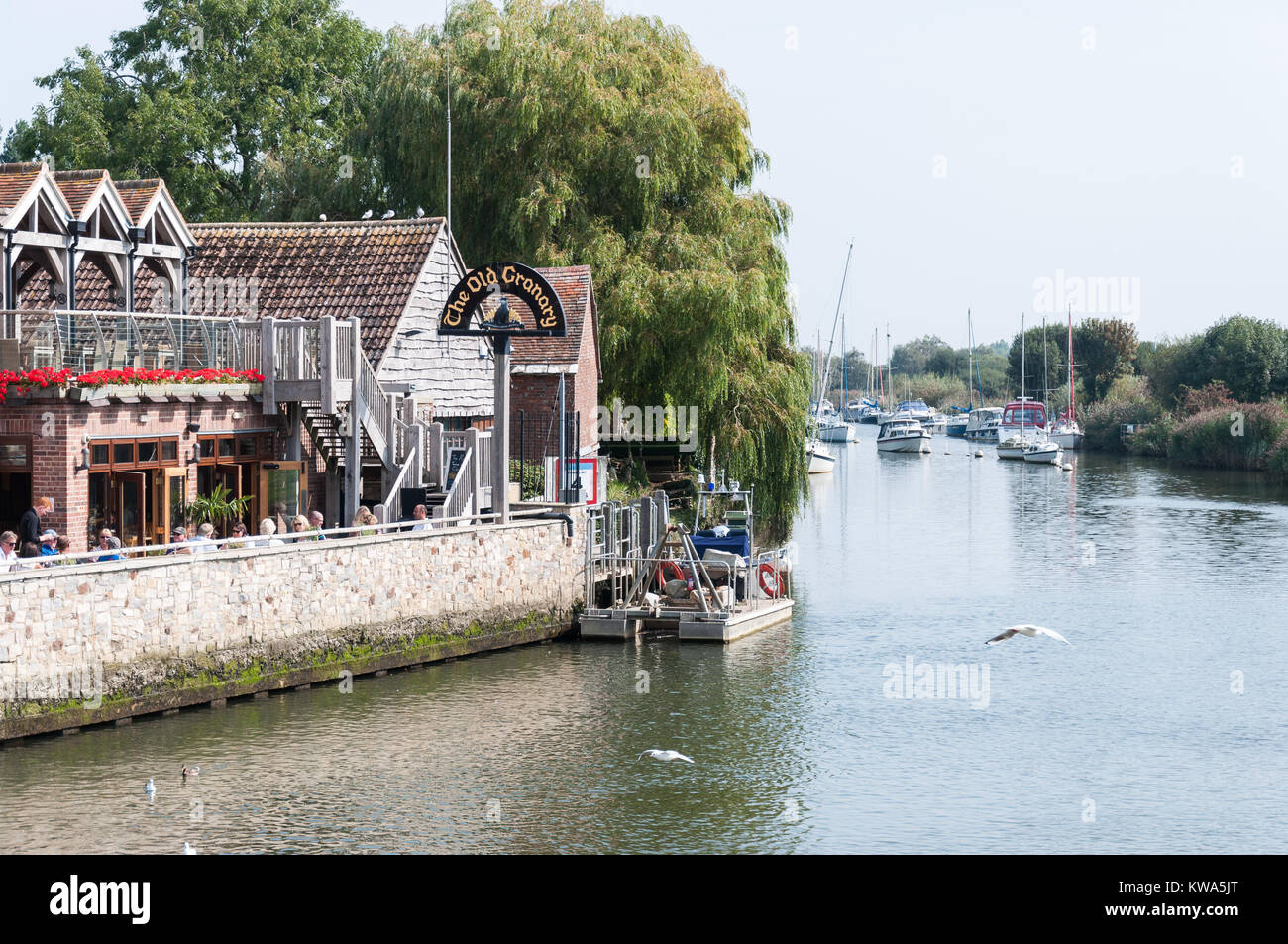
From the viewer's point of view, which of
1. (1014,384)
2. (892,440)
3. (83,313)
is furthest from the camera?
(1014,384)

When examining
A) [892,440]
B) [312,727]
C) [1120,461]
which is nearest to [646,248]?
[312,727]

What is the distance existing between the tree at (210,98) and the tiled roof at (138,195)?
2462cm

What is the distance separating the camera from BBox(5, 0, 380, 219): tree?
181 ft

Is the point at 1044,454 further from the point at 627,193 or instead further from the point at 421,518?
the point at 421,518

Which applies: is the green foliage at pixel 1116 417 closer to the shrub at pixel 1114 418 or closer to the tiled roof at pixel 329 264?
the shrub at pixel 1114 418

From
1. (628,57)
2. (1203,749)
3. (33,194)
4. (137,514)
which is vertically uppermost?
(628,57)

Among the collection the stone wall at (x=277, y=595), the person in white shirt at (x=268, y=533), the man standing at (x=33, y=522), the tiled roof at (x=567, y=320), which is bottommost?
the stone wall at (x=277, y=595)

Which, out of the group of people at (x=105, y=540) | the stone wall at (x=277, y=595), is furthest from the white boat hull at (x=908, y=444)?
the group of people at (x=105, y=540)

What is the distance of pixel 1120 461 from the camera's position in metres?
95.8

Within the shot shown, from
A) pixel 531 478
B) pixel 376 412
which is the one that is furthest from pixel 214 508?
pixel 531 478

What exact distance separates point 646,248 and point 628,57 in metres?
5.38

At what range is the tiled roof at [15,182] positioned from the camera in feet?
84.9

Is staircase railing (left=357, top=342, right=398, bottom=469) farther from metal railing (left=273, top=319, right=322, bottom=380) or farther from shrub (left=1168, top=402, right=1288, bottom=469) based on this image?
shrub (left=1168, top=402, right=1288, bottom=469)
